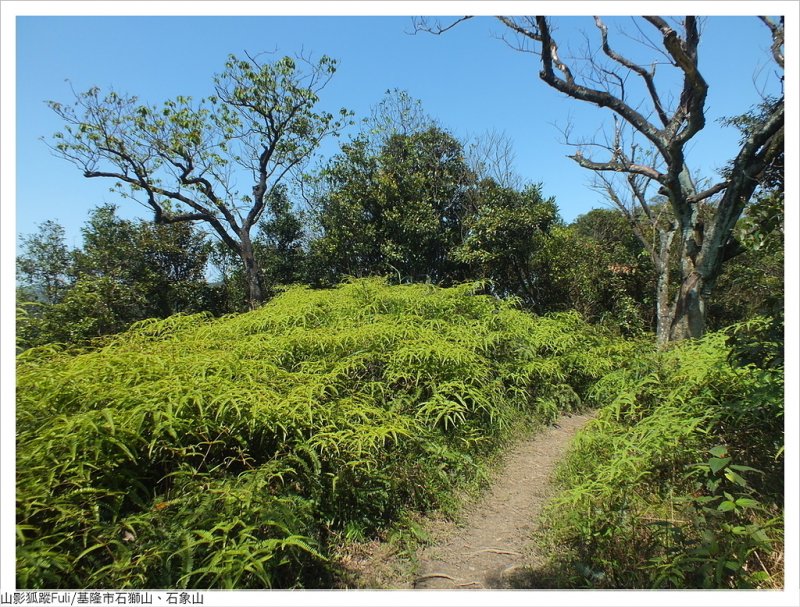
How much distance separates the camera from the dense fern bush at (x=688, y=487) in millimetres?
1809

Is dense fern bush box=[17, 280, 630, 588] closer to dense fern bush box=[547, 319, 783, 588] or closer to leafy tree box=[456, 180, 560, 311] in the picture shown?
dense fern bush box=[547, 319, 783, 588]

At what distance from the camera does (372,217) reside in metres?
8.48

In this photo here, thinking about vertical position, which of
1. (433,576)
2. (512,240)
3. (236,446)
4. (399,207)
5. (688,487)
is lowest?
(433,576)

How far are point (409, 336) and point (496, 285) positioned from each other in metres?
4.75

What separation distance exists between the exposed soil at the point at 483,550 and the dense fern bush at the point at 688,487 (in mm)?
167

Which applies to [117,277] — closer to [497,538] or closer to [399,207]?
[399,207]

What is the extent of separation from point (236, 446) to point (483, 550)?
4.36ft

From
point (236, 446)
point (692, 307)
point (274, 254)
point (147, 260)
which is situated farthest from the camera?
point (274, 254)

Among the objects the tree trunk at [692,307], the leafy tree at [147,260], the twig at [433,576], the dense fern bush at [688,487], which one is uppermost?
the leafy tree at [147,260]

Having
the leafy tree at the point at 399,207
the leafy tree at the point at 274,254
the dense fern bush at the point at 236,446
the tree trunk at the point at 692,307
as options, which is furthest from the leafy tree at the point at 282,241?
the tree trunk at the point at 692,307

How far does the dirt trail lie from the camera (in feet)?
6.89

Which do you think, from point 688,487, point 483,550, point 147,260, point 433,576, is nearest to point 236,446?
point 433,576

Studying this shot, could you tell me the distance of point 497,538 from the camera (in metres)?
2.43

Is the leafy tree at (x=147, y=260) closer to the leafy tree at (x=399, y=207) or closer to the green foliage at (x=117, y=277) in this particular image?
the green foliage at (x=117, y=277)
